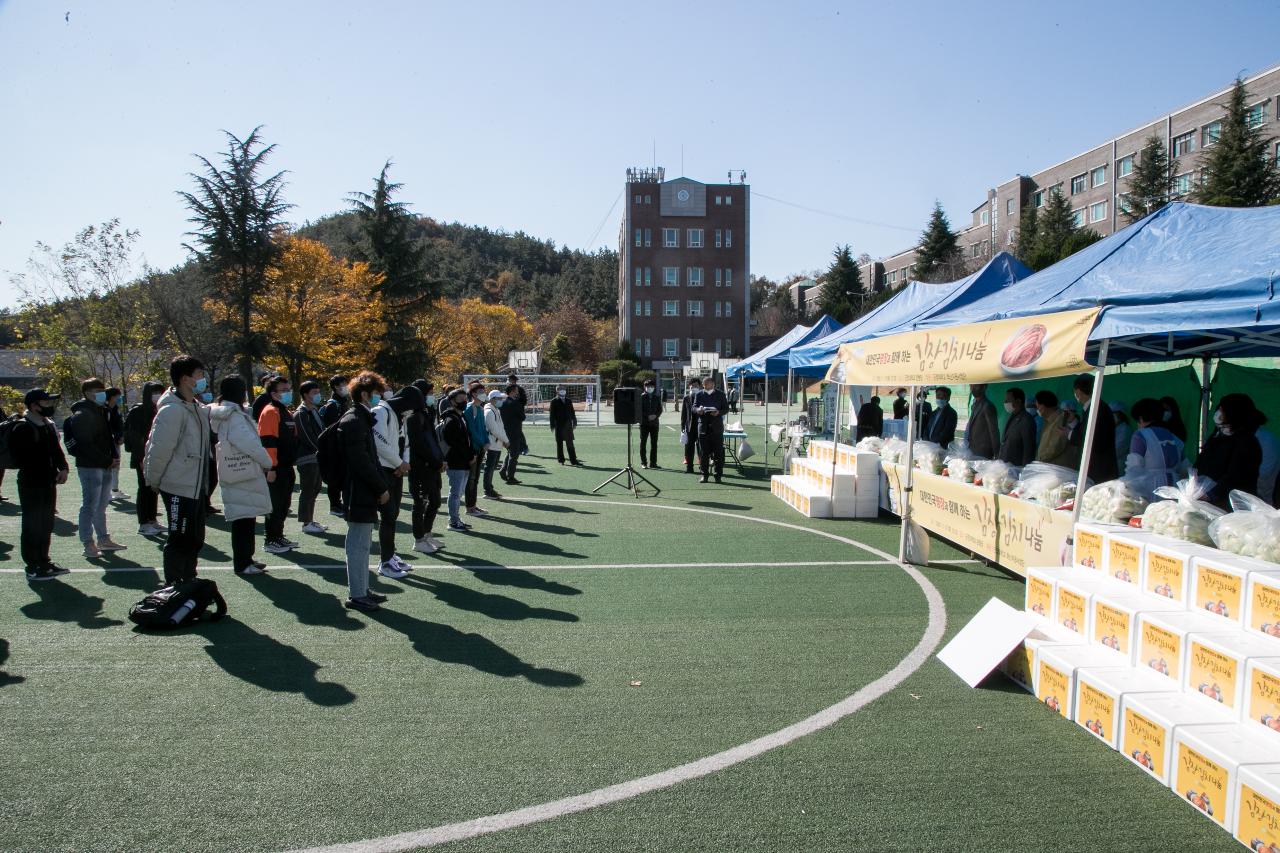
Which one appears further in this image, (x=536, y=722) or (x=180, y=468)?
(x=180, y=468)

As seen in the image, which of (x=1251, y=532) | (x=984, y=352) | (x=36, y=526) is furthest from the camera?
(x=36, y=526)

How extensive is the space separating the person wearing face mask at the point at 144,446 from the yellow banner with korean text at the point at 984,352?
8.80 metres

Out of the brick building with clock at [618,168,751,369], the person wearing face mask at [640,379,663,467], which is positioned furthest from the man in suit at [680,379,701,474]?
the brick building with clock at [618,168,751,369]

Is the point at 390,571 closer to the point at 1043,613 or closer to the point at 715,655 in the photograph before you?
the point at 715,655

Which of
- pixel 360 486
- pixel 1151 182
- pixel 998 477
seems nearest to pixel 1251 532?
pixel 998 477

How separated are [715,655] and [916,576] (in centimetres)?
310

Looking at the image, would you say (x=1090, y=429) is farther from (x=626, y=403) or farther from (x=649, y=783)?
(x=626, y=403)

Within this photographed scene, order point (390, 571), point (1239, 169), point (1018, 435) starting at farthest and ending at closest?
point (1239, 169), point (1018, 435), point (390, 571)

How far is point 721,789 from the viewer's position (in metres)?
3.55

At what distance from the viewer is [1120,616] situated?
428 cm

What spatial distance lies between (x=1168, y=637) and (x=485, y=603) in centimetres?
485

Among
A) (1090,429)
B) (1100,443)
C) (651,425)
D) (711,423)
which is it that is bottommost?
(651,425)

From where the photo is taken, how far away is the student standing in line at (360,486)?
6102mm

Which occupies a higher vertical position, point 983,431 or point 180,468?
point 983,431
